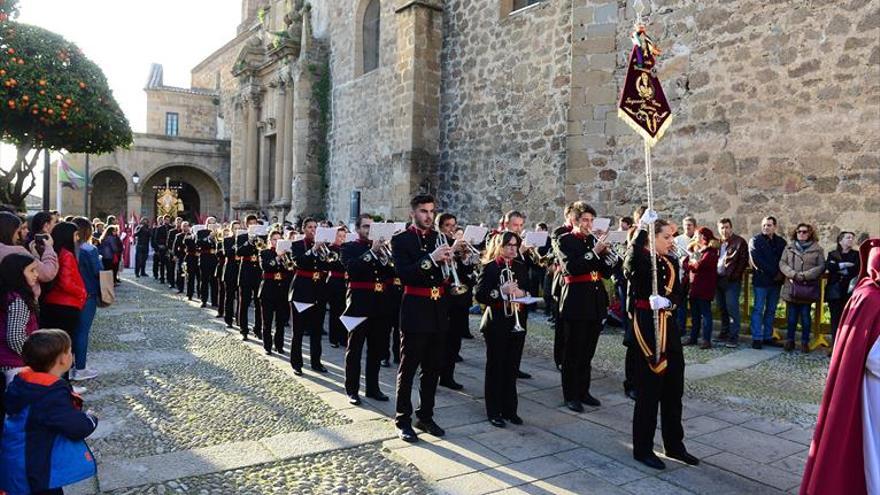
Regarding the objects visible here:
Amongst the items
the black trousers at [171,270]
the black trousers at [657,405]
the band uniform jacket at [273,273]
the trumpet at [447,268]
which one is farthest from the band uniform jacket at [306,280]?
the black trousers at [171,270]

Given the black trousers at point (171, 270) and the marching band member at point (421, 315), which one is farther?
the black trousers at point (171, 270)

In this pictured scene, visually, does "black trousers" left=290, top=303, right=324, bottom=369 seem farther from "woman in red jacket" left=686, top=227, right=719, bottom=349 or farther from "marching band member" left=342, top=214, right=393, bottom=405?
"woman in red jacket" left=686, top=227, right=719, bottom=349

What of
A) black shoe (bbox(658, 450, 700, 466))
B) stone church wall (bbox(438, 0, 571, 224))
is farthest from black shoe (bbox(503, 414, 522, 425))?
A: stone church wall (bbox(438, 0, 571, 224))

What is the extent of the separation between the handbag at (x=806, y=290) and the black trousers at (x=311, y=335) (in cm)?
621

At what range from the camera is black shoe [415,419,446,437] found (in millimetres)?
5512

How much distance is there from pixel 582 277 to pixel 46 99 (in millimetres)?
12773

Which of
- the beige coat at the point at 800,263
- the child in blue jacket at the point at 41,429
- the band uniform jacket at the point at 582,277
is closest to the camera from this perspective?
the child in blue jacket at the point at 41,429

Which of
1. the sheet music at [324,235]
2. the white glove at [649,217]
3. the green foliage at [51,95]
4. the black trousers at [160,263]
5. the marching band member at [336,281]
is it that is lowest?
the black trousers at [160,263]

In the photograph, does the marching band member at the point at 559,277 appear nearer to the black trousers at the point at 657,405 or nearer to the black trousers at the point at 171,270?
the black trousers at the point at 657,405

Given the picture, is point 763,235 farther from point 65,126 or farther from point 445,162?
point 65,126

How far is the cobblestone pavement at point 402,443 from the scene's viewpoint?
4516mm

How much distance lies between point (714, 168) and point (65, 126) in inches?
544

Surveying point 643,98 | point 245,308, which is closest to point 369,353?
point 643,98

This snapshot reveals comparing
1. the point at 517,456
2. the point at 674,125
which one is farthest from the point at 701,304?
the point at 517,456
